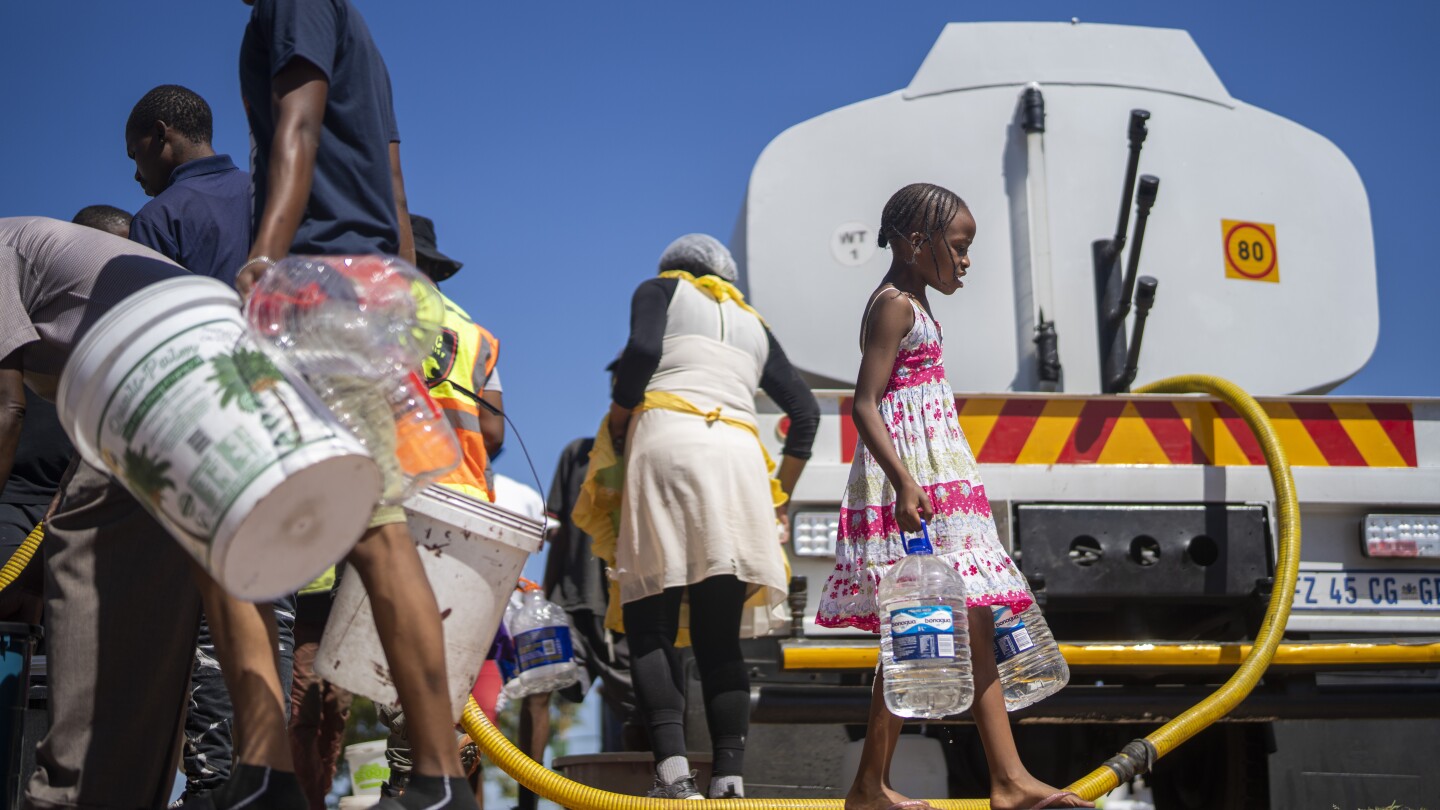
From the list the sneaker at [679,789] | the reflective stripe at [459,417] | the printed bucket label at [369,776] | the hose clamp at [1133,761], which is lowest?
the printed bucket label at [369,776]

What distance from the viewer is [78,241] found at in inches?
117

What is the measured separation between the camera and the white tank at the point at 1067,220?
607 centimetres

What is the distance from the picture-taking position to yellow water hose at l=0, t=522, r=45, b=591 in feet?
13.4

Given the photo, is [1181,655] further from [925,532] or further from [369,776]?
[369,776]

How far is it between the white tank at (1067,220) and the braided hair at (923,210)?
Answer: 2020mm

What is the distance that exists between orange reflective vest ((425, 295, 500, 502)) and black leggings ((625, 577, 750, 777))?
627mm

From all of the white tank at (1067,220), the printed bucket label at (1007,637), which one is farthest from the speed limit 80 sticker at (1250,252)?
the printed bucket label at (1007,637)

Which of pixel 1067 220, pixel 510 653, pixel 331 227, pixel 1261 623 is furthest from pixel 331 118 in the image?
pixel 1067 220

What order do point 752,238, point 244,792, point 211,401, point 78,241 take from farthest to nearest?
1. point 752,238
2. point 78,241
3. point 244,792
4. point 211,401

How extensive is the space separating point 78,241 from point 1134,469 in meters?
3.50

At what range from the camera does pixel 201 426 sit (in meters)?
2.29

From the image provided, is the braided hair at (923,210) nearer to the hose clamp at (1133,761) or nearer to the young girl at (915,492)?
the young girl at (915,492)

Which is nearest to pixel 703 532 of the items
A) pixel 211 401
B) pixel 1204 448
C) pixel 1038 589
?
pixel 1038 589

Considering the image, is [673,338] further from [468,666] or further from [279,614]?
[468,666]
